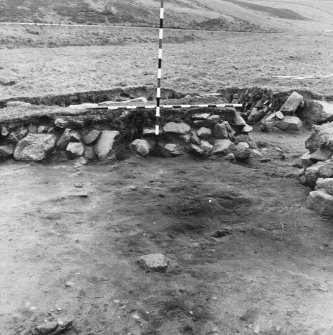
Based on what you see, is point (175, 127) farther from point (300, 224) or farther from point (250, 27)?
point (250, 27)

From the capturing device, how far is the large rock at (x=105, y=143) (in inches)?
280

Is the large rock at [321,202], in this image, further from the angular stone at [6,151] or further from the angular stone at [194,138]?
the angular stone at [6,151]

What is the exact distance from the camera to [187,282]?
4.20 meters

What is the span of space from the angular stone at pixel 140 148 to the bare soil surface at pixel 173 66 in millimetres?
2742

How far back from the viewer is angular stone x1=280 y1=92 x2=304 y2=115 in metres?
9.41

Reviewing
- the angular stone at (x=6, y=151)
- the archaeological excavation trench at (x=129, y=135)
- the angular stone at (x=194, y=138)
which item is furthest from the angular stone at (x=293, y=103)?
the angular stone at (x=6, y=151)

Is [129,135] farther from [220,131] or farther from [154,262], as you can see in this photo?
[154,262]

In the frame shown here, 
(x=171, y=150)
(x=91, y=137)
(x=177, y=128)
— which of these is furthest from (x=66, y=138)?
(x=177, y=128)

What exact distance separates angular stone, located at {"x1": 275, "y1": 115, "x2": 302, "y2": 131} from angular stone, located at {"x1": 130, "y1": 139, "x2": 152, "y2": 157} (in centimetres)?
325

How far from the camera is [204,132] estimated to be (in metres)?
7.77

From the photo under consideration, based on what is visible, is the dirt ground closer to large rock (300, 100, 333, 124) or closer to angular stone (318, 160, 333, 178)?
angular stone (318, 160, 333, 178)

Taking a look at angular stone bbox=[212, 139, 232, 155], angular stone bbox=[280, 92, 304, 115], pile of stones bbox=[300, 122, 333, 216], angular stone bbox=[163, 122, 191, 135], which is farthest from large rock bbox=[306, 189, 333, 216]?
angular stone bbox=[280, 92, 304, 115]

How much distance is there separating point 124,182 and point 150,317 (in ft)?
9.37

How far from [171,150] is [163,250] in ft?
9.46
